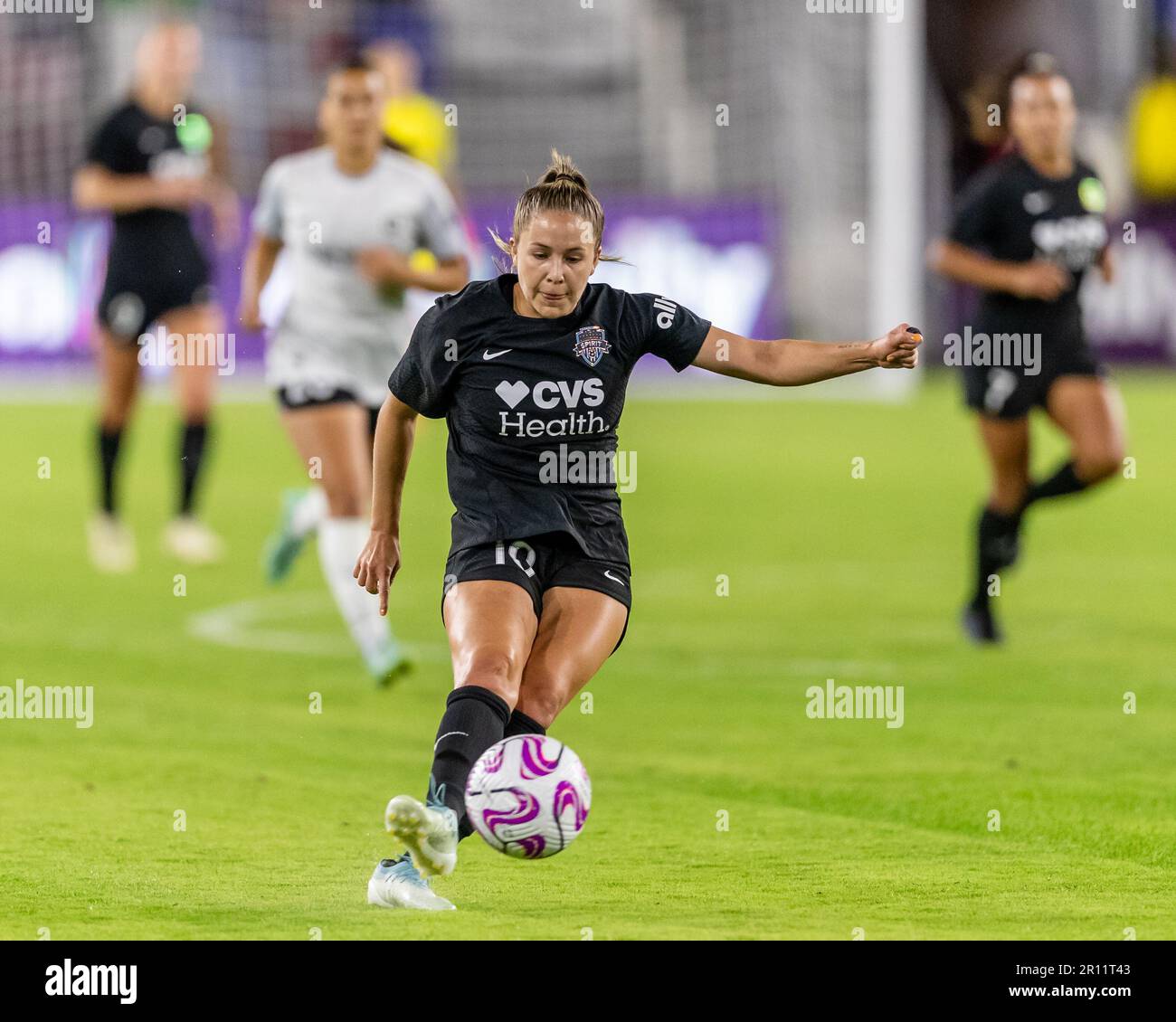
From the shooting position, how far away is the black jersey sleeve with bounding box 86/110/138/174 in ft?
41.8

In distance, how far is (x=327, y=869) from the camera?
570 cm

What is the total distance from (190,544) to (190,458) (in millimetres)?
502

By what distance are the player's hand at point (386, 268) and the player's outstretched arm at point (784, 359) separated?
3004 millimetres

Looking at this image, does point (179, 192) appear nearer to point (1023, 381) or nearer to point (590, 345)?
point (1023, 381)

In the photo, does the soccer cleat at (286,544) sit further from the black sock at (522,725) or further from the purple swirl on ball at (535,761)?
the purple swirl on ball at (535,761)

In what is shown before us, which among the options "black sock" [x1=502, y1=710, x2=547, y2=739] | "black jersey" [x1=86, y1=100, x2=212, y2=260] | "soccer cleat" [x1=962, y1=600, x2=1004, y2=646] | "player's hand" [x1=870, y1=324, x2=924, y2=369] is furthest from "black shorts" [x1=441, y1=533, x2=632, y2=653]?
"black jersey" [x1=86, y1=100, x2=212, y2=260]

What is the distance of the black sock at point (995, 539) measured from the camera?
32.9 feet

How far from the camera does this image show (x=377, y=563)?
5543mm

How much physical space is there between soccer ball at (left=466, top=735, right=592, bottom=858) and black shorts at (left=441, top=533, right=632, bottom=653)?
21.2 inches

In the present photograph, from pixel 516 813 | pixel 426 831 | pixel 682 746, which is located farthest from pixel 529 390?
pixel 682 746

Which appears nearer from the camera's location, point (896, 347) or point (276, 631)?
point (896, 347)

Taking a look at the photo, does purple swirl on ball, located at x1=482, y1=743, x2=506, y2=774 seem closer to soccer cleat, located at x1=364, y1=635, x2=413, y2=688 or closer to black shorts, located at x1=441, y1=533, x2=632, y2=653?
black shorts, located at x1=441, y1=533, x2=632, y2=653

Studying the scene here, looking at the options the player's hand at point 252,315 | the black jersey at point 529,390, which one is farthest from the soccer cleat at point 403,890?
the player's hand at point 252,315

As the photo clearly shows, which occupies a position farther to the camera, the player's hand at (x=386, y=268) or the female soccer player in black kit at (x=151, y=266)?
the female soccer player in black kit at (x=151, y=266)
